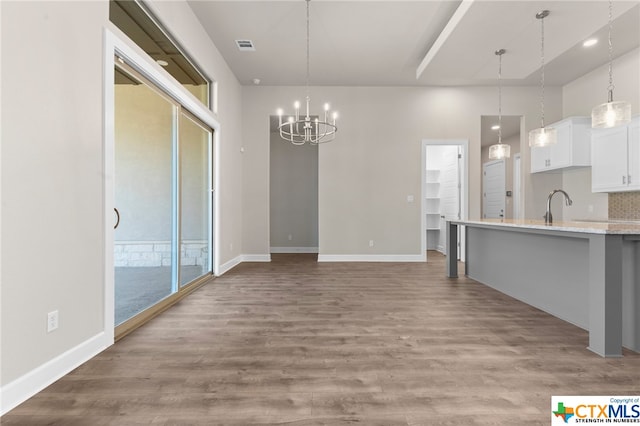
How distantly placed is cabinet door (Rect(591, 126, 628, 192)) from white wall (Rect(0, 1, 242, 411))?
6399 mm

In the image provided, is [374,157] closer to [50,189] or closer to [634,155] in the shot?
[634,155]

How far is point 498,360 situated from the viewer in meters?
2.15

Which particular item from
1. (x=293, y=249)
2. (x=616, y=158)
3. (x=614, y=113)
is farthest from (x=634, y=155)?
(x=293, y=249)

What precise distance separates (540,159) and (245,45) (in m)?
5.56

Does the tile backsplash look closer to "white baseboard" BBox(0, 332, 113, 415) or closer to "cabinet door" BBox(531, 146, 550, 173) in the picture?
"cabinet door" BBox(531, 146, 550, 173)

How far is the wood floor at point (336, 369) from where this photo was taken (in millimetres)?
1608

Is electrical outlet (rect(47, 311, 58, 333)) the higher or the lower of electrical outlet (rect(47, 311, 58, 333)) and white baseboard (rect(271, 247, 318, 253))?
the higher

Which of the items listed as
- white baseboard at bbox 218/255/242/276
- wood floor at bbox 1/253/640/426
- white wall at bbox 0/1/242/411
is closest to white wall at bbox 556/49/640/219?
wood floor at bbox 1/253/640/426

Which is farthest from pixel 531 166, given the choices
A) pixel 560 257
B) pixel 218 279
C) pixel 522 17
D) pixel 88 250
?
pixel 88 250

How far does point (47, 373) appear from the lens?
1.84m

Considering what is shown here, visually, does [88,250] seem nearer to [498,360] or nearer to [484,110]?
[498,360]

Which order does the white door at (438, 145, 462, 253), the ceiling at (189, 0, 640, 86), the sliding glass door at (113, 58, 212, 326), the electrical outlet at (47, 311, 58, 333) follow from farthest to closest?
the white door at (438, 145, 462, 253)
the ceiling at (189, 0, 640, 86)
the sliding glass door at (113, 58, 212, 326)
the electrical outlet at (47, 311, 58, 333)

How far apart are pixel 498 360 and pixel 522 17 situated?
11.9 ft

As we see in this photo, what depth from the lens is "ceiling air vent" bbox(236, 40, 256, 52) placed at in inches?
183
